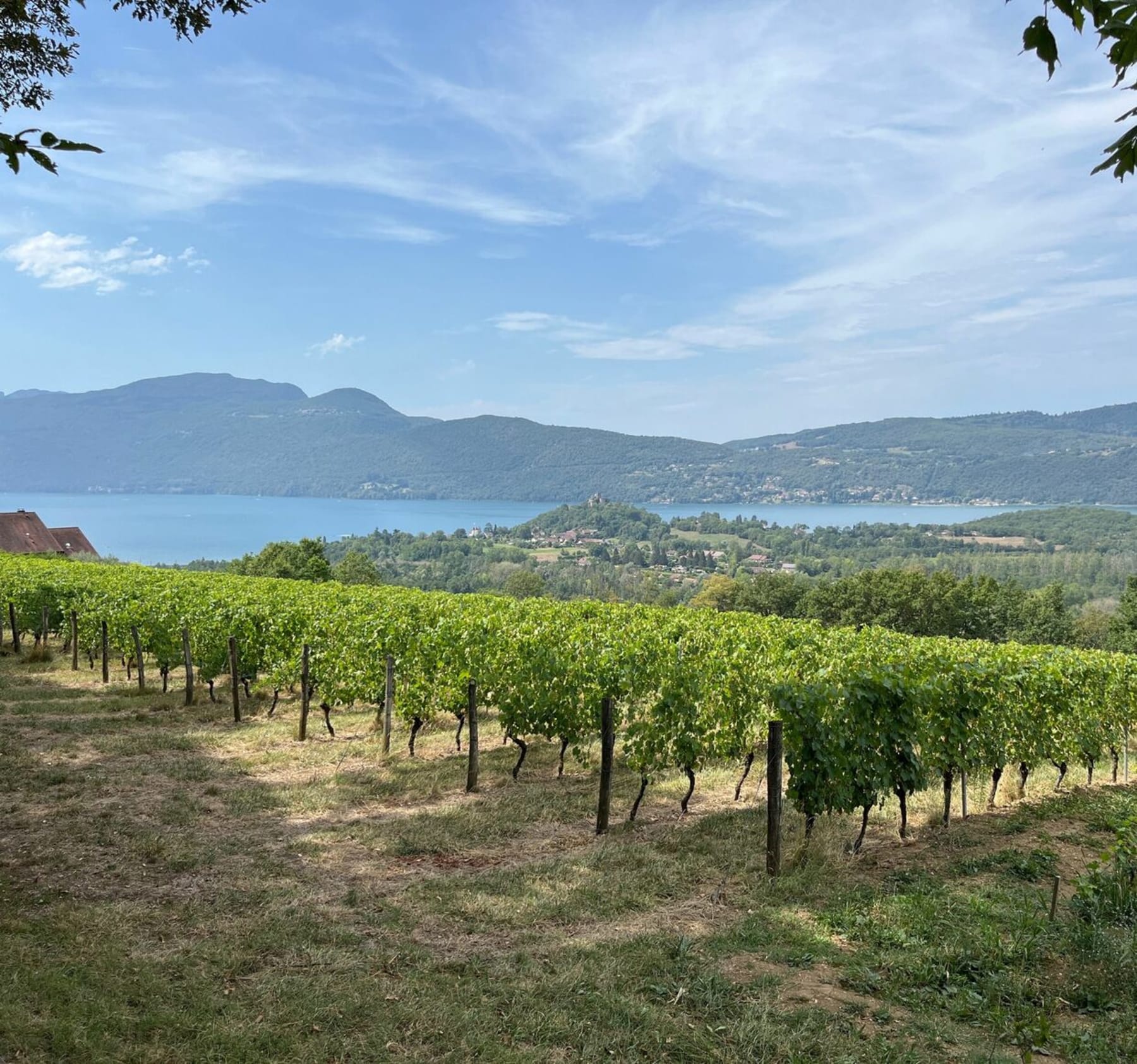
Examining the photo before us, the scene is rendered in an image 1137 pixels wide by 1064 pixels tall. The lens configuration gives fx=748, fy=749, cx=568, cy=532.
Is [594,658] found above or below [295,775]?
above

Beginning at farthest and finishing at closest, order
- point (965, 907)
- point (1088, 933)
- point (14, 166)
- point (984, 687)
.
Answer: point (984, 687) < point (965, 907) < point (1088, 933) < point (14, 166)

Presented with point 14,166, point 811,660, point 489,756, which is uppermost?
point 14,166

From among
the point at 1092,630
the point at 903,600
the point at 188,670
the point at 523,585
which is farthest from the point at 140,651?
the point at 1092,630

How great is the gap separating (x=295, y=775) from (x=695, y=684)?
19.9 ft

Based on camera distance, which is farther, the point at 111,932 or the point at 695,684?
the point at 695,684

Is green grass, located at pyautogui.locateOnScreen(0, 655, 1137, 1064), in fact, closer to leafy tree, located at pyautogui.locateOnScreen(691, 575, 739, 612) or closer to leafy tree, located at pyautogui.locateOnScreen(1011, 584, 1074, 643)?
leafy tree, located at pyautogui.locateOnScreen(1011, 584, 1074, 643)

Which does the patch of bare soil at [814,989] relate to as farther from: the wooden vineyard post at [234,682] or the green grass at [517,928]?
the wooden vineyard post at [234,682]

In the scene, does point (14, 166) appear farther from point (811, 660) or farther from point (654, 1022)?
point (811, 660)

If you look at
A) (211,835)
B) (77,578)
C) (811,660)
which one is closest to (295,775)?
(211,835)

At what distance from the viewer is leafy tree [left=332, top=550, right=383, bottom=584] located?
60.6 metres

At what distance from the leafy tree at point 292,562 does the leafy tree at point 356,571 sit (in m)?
4.48

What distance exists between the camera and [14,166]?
3.01m

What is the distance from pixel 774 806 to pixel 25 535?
69.3 m

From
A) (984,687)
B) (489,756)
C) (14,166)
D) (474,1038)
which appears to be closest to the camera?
(14,166)
